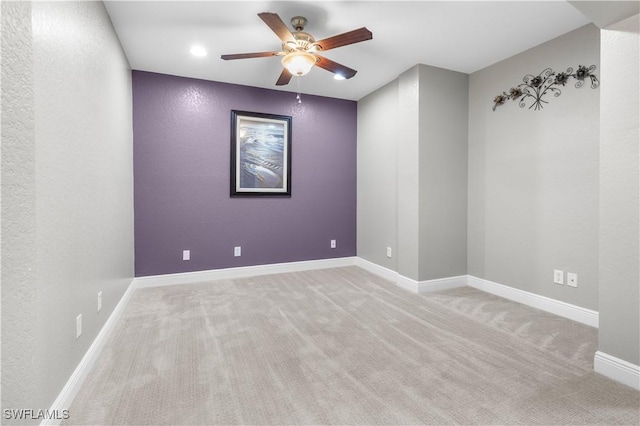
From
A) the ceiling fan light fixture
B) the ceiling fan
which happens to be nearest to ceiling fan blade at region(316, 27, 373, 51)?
the ceiling fan

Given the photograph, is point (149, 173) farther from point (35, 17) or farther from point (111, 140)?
point (35, 17)

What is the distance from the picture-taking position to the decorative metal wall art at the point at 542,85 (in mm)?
2561

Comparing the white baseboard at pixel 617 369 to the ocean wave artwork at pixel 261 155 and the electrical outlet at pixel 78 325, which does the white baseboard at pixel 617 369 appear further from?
the ocean wave artwork at pixel 261 155

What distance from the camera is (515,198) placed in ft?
10.2

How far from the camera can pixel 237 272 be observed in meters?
4.05

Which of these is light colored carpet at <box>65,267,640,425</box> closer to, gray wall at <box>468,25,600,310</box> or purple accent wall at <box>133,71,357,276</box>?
gray wall at <box>468,25,600,310</box>

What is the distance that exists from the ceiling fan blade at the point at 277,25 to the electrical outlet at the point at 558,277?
3098 millimetres

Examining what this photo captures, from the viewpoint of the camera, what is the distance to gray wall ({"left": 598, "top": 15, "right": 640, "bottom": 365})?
1.68 metres

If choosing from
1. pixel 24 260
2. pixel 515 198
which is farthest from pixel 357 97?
pixel 24 260

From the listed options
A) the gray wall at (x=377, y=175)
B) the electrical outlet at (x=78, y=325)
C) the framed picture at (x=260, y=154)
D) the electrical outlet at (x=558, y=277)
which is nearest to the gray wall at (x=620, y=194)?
the electrical outlet at (x=558, y=277)

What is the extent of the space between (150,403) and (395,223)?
3.15 meters

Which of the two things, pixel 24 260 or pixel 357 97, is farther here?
pixel 357 97

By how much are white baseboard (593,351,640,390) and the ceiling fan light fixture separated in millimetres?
2878

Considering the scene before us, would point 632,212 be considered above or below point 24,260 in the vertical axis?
above
